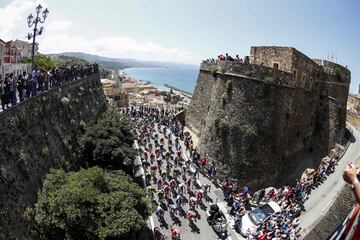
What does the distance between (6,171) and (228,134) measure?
17.4 meters

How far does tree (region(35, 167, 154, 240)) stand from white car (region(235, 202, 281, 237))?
562 cm

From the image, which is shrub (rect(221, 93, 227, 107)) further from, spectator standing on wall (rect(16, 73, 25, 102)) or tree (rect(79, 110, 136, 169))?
spectator standing on wall (rect(16, 73, 25, 102))

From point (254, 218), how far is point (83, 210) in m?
8.76

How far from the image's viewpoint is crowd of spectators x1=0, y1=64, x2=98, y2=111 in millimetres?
15234

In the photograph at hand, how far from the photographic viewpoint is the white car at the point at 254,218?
1841 cm

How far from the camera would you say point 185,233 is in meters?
19.0

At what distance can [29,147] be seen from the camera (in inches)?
632

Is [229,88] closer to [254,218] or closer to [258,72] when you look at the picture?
[258,72]

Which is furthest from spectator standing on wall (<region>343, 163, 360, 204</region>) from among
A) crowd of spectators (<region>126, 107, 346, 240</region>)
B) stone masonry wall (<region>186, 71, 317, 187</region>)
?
stone masonry wall (<region>186, 71, 317, 187</region>)

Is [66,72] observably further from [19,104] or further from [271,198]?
[271,198]

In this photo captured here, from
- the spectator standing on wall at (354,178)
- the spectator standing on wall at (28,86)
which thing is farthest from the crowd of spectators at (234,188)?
the spectator standing on wall at (354,178)

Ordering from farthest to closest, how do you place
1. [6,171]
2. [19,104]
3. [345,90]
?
[345,90]
[19,104]
[6,171]

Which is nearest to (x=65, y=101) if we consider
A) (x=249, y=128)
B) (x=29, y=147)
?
(x=29, y=147)

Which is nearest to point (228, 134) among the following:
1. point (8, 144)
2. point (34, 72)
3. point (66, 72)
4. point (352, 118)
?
point (66, 72)
